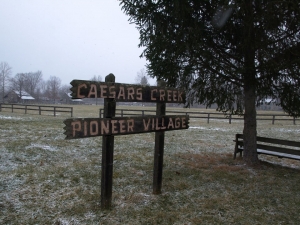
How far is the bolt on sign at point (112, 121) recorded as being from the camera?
3.43m

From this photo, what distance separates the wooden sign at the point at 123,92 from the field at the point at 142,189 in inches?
69.6

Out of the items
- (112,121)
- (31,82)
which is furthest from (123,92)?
(31,82)

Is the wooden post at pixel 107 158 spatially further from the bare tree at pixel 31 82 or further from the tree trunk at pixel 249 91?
the bare tree at pixel 31 82

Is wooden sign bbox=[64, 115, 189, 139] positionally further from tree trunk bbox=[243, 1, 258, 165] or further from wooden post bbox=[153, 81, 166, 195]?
tree trunk bbox=[243, 1, 258, 165]

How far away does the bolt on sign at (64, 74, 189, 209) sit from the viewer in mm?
3426

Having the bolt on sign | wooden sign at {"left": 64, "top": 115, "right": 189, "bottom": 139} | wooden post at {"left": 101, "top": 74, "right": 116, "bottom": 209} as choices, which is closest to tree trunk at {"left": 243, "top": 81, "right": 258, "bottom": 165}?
wooden sign at {"left": 64, "top": 115, "right": 189, "bottom": 139}

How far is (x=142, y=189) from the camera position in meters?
4.75

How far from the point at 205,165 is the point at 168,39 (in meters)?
3.44

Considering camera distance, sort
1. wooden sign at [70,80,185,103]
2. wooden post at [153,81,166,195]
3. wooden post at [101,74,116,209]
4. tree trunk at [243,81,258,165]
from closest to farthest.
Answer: wooden sign at [70,80,185,103], wooden post at [101,74,116,209], wooden post at [153,81,166,195], tree trunk at [243,81,258,165]

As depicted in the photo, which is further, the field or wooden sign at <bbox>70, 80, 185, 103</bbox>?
the field

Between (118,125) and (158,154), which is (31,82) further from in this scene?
(118,125)

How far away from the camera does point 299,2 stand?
485 cm

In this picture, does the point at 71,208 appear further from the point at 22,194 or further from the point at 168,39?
the point at 168,39

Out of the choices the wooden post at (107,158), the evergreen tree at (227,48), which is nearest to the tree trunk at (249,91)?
the evergreen tree at (227,48)
